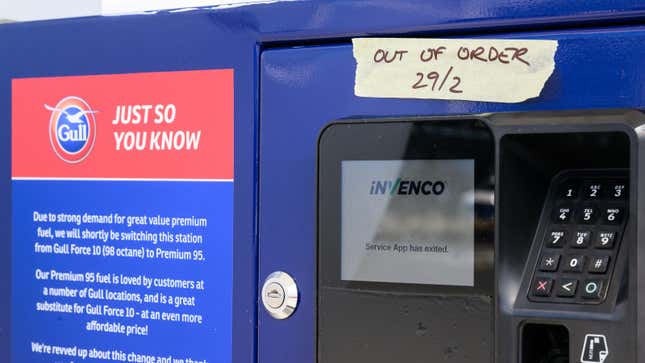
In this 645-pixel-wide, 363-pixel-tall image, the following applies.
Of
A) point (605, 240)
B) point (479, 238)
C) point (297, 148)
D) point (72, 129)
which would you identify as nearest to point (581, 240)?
point (605, 240)

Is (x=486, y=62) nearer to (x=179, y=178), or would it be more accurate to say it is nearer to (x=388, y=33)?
(x=388, y=33)

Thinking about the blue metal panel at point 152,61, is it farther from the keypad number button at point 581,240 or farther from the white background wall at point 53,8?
the keypad number button at point 581,240

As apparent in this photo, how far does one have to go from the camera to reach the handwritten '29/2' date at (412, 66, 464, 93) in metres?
1.41

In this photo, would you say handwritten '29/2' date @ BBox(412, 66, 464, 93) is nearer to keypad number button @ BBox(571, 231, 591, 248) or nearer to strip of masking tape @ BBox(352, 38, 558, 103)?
strip of masking tape @ BBox(352, 38, 558, 103)

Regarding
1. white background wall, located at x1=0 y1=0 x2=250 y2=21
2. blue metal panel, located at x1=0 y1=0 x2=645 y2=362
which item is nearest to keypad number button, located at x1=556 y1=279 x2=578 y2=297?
blue metal panel, located at x1=0 y1=0 x2=645 y2=362

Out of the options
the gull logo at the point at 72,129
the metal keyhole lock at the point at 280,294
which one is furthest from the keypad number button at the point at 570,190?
the gull logo at the point at 72,129

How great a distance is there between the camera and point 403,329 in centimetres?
141

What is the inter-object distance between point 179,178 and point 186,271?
15 centimetres

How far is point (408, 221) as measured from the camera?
4.65 ft

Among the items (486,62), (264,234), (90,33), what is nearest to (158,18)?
(90,33)

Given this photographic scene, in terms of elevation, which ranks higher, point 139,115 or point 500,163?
point 139,115

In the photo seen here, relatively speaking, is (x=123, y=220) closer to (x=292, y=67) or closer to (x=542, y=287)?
(x=292, y=67)

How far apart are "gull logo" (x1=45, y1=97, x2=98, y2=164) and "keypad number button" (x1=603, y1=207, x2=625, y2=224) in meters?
0.87

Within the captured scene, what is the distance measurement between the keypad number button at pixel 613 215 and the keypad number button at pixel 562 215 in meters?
0.05
